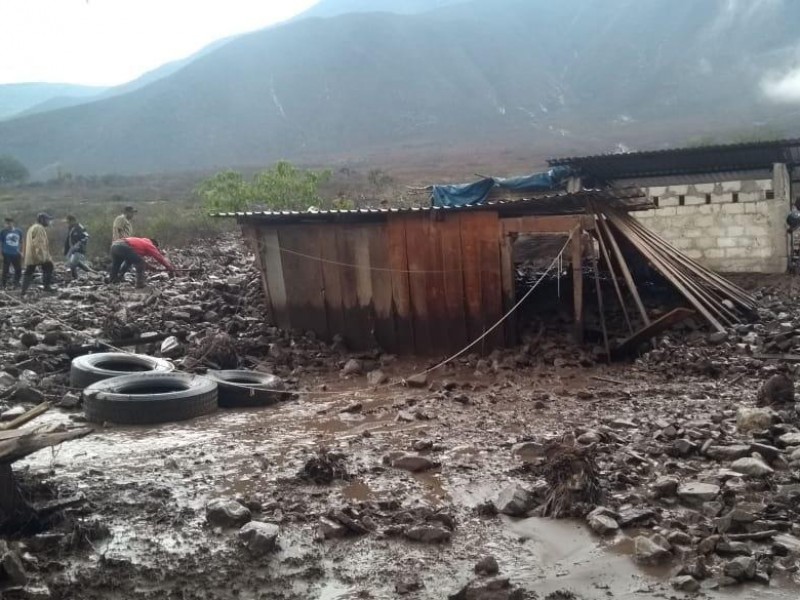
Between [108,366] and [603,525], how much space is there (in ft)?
22.5

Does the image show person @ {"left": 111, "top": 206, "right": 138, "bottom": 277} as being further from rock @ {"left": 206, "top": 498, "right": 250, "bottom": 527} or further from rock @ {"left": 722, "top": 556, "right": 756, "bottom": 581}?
rock @ {"left": 722, "top": 556, "right": 756, "bottom": 581}

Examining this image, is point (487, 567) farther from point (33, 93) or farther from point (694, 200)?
point (33, 93)

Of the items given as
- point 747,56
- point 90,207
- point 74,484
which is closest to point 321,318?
point 74,484

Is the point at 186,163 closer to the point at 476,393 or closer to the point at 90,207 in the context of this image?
the point at 90,207

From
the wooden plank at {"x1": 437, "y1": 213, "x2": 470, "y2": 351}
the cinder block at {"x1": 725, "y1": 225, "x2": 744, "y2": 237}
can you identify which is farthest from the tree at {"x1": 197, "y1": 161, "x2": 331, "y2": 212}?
the wooden plank at {"x1": 437, "y1": 213, "x2": 470, "y2": 351}

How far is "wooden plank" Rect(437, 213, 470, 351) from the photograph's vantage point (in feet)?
34.1

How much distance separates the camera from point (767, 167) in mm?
14695

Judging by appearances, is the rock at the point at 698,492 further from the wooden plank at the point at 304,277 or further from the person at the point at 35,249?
the person at the point at 35,249

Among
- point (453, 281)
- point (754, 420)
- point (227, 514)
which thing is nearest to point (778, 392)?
point (754, 420)

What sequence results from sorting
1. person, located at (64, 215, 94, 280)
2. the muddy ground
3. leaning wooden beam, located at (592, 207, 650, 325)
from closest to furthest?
the muddy ground → leaning wooden beam, located at (592, 207, 650, 325) → person, located at (64, 215, 94, 280)

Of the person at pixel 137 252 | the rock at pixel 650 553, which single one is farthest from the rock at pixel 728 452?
the person at pixel 137 252

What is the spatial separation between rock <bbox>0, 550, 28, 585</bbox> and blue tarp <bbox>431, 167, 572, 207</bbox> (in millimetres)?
12601

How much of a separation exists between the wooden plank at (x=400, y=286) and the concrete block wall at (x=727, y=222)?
6570 mm

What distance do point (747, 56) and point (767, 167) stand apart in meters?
84.9
